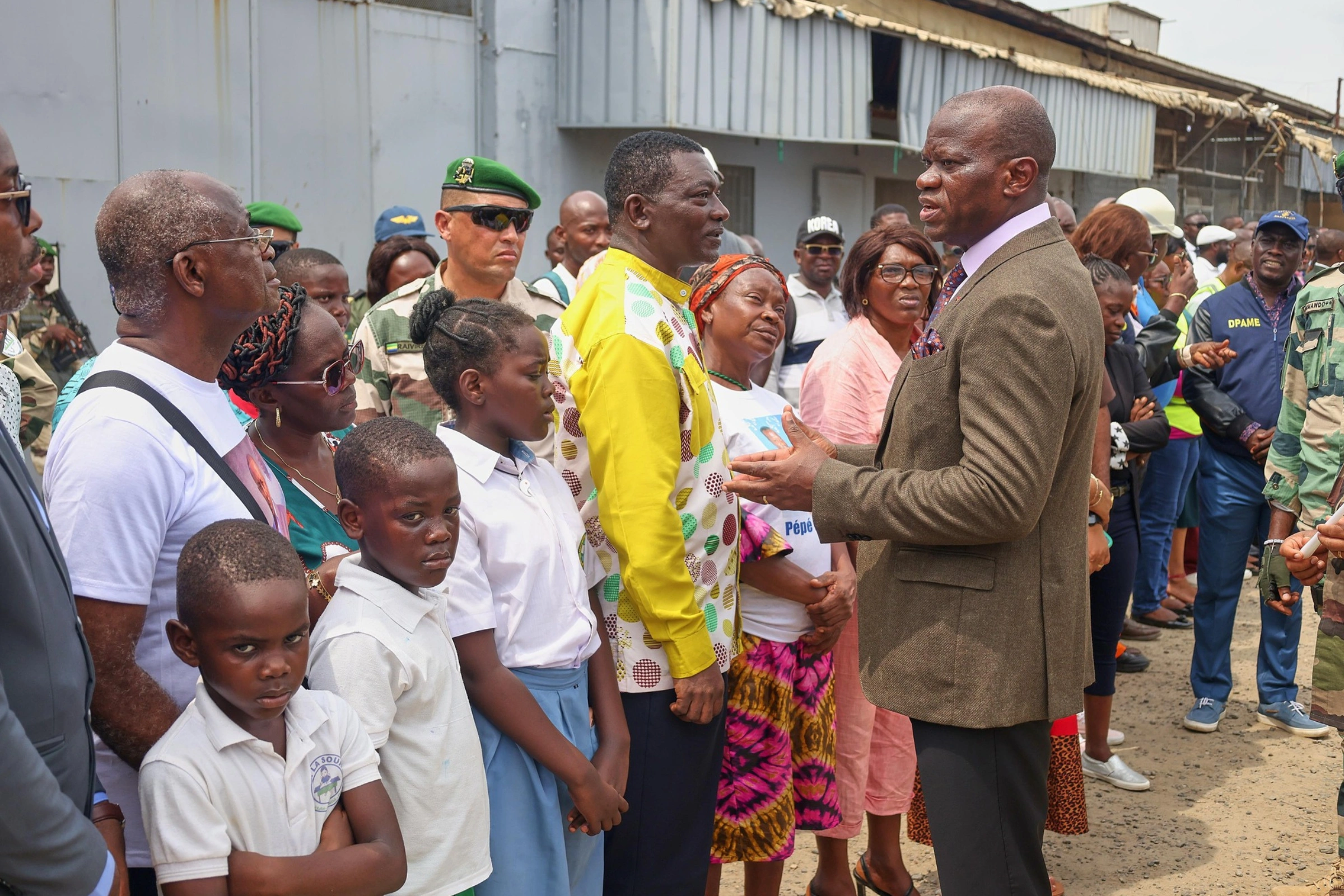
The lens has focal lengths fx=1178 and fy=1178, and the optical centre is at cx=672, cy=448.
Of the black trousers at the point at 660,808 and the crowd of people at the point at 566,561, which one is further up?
the crowd of people at the point at 566,561

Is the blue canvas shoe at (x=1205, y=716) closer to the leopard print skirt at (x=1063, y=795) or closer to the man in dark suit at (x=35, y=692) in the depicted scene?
the leopard print skirt at (x=1063, y=795)

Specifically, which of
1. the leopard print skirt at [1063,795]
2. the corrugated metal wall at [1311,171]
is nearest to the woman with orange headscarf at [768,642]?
the leopard print skirt at [1063,795]

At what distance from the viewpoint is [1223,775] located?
520cm

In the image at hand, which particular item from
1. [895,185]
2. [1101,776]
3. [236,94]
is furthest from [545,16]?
[1101,776]

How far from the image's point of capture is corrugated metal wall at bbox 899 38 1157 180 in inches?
464

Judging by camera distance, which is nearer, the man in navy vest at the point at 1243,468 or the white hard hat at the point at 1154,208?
the man in navy vest at the point at 1243,468

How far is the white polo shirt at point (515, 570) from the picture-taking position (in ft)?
8.23

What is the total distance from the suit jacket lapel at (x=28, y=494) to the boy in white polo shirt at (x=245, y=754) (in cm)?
25

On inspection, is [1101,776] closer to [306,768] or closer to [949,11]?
[306,768]

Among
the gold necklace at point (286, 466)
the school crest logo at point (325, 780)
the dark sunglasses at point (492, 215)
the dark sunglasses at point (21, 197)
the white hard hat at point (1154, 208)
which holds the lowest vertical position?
the school crest logo at point (325, 780)

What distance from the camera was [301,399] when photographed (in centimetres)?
284

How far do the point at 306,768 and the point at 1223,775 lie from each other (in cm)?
450

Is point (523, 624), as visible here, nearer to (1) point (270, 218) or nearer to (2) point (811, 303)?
(1) point (270, 218)

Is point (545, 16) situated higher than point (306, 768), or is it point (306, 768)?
point (545, 16)
